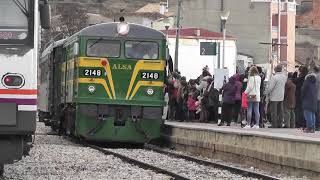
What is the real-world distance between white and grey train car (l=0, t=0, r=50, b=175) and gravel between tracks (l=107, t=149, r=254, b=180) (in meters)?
4.41

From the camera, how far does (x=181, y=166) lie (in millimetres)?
15844

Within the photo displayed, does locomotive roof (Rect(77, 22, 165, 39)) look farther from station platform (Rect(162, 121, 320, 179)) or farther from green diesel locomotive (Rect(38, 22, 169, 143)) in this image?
station platform (Rect(162, 121, 320, 179))

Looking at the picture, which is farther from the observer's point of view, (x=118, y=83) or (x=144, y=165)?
(x=118, y=83)

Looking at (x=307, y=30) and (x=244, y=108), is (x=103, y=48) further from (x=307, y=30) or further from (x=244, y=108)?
(x=307, y=30)

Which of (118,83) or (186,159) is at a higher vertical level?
(118,83)

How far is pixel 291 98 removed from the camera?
19.7 meters

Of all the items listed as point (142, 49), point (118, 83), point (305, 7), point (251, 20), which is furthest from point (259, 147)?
point (305, 7)

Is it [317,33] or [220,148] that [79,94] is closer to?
[220,148]

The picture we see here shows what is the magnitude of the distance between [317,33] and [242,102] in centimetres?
8146

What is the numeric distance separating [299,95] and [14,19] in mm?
11838

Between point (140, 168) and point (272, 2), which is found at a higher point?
point (272, 2)

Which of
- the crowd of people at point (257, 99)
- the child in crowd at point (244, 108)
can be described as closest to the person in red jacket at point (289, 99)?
the crowd of people at point (257, 99)

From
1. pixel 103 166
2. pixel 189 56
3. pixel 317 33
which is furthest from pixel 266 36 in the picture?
pixel 103 166

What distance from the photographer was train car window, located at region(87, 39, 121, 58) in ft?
67.5
